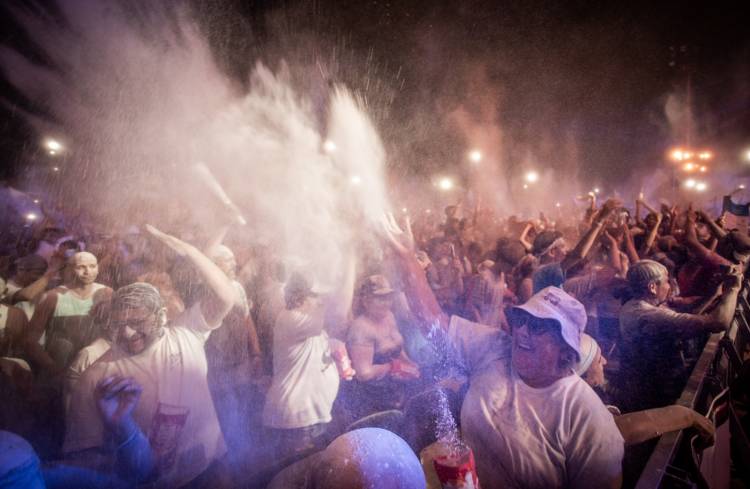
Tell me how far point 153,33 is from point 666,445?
29.0 ft

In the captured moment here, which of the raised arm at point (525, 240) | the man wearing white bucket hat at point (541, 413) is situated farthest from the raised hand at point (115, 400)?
the raised arm at point (525, 240)

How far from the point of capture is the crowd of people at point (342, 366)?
2.04 m

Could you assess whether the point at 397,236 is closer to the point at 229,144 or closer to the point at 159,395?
the point at 159,395

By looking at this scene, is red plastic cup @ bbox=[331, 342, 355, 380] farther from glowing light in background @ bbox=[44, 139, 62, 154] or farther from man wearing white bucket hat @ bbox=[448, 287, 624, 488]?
glowing light in background @ bbox=[44, 139, 62, 154]

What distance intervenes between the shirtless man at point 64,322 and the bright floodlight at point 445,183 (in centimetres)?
3265

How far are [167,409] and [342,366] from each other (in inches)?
65.7

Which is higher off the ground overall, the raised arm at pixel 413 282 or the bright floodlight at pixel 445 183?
the bright floodlight at pixel 445 183

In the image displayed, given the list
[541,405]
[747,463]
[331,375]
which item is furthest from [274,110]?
[747,463]

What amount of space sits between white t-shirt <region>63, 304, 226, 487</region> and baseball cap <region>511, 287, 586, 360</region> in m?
2.46

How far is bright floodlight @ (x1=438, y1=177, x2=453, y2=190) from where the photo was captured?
114 feet

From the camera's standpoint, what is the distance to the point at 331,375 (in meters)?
3.62

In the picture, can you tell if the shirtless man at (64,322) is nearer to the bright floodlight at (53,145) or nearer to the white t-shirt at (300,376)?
the white t-shirt at (300,376)

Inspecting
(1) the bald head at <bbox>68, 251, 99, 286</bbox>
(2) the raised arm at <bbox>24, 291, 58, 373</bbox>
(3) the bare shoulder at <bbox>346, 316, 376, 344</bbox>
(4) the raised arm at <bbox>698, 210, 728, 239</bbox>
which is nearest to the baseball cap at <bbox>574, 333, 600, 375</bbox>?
(3) the bare shoulder at <bbox>346, 316, 376, 344</bbox>

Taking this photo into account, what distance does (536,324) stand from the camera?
2191 millimetres
